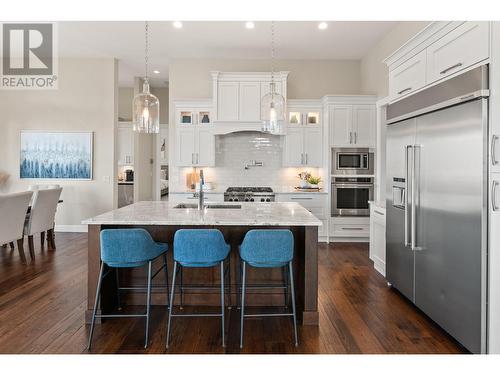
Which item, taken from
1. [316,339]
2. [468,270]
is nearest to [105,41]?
[316,339]

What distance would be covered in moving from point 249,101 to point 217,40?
1149 mm

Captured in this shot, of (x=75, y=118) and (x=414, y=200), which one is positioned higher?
(x=75, y=118)

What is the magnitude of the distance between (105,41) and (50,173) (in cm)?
291

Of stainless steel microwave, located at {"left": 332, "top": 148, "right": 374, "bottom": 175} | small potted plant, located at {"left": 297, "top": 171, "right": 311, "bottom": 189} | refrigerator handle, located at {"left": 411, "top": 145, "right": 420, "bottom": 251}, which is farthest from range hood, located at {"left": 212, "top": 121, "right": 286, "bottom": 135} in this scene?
refrigerator handle, located at {"left": 411, "top": 145, "right": 420, "bottom": 251}

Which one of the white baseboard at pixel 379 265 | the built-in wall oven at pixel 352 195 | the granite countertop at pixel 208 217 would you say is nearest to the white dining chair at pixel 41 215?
the granite countertop at pixel 208 217

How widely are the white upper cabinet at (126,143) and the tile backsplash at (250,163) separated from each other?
3220 mm

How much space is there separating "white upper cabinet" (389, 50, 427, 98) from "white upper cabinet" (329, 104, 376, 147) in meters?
2.29

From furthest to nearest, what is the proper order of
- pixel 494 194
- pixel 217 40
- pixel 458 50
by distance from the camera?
pixel 217 40
pixel 458 50
pixel 494 194

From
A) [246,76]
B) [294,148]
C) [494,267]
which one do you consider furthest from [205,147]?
[494,267]

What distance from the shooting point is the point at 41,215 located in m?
5.42

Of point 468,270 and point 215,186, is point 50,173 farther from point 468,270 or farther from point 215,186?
point 468,270

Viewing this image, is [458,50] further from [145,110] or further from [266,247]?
[145,110]

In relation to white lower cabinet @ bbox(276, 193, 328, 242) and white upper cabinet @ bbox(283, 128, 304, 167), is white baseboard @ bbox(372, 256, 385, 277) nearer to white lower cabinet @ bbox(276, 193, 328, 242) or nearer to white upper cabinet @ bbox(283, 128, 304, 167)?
white lower cabinet @ bbox(276, 193, 328, 242)
